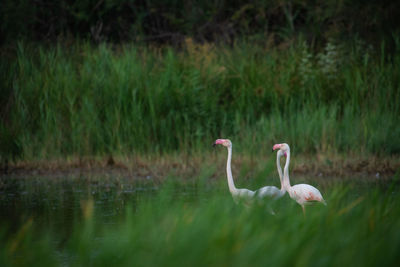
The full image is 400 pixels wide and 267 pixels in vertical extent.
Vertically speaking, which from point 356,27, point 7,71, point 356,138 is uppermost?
point 356,27

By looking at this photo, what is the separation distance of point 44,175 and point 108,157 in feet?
3.24

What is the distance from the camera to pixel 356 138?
937cm

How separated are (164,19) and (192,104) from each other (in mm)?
7296

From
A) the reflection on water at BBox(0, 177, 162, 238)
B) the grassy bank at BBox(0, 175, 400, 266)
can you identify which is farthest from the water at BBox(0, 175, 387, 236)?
the grassy bank at BBox(0, 175, 400, 266)

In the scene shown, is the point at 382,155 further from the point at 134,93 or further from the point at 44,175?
the point at 44,175

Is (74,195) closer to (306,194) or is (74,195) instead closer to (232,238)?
(306,194)

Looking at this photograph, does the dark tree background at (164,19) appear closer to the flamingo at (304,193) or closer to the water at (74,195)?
the water at (74,195)

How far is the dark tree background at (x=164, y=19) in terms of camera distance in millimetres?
14648

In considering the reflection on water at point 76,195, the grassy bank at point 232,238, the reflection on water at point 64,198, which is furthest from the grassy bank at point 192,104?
the grassy bank at point 232,238

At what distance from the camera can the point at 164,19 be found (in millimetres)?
17109

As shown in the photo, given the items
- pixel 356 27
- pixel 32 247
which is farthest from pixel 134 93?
pixel 32 247

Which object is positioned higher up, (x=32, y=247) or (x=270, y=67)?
(x=270, y=67)

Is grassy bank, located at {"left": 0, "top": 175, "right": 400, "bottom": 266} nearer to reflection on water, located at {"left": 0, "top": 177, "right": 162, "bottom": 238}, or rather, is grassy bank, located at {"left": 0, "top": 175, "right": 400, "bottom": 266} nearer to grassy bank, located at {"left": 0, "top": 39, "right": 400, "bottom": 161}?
reflection on water, located at {"left": 0, "top": 177, "right": 162, "bottom": 238}

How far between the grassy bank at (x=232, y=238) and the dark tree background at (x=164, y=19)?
10563mm
